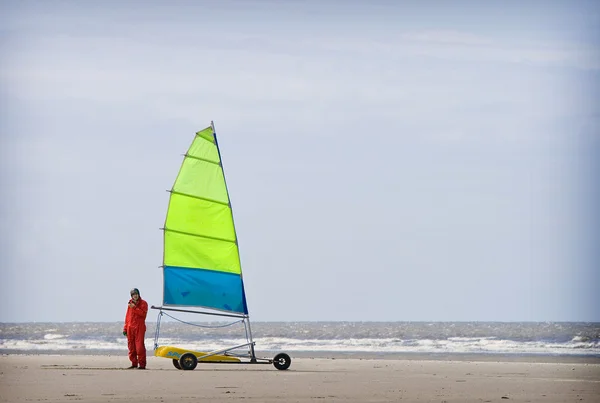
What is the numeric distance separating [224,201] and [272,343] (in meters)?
15.7

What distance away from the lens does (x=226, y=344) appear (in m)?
32.4

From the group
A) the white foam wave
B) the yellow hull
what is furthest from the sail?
the white foam wave

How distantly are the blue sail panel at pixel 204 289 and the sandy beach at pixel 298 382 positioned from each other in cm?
99

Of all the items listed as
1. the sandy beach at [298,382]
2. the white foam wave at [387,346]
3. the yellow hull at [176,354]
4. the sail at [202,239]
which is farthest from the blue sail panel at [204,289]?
the white foam wave at [387,346]

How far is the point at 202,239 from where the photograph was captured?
56.3 ft

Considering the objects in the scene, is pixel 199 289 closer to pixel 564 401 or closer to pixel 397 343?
pixel 564 401

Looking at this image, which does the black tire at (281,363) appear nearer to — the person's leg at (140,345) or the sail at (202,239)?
the sail at (202,239)

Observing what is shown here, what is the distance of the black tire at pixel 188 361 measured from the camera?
1636 cm

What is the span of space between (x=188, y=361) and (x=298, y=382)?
2.63 m

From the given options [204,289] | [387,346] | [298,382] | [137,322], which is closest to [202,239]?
[204,289]

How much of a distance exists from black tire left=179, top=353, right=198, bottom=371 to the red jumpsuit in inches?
21.9

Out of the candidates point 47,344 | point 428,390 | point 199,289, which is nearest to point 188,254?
point 199,289

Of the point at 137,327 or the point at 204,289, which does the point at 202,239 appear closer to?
the point at 204,289

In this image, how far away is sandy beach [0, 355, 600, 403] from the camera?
40.5 feet
